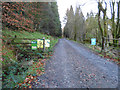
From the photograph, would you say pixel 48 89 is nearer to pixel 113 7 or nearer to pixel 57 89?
pixel 57 89

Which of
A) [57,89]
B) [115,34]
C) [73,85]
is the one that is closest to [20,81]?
[57,89]

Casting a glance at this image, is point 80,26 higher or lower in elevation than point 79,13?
lower

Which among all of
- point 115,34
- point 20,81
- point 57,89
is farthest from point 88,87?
point 115,34

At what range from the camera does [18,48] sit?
5.54m

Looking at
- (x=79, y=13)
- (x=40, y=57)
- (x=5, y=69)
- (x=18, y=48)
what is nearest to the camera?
(x=5, y=69)

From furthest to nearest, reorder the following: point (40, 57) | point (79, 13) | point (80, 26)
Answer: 1. point (80, 26)
2. point (79, 13)
3. point (40, 57)

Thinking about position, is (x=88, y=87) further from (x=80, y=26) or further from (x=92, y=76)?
(x=80, y=26)

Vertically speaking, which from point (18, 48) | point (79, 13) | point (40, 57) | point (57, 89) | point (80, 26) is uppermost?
point (79, 13)

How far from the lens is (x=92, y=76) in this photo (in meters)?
3.43

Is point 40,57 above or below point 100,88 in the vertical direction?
above

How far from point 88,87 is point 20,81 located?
2.55 metres

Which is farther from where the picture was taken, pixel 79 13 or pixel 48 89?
pixel 79 13

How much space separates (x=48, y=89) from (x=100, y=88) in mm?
Result: 1827

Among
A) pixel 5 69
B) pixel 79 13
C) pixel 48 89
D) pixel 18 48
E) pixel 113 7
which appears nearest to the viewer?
pixel 48 89
